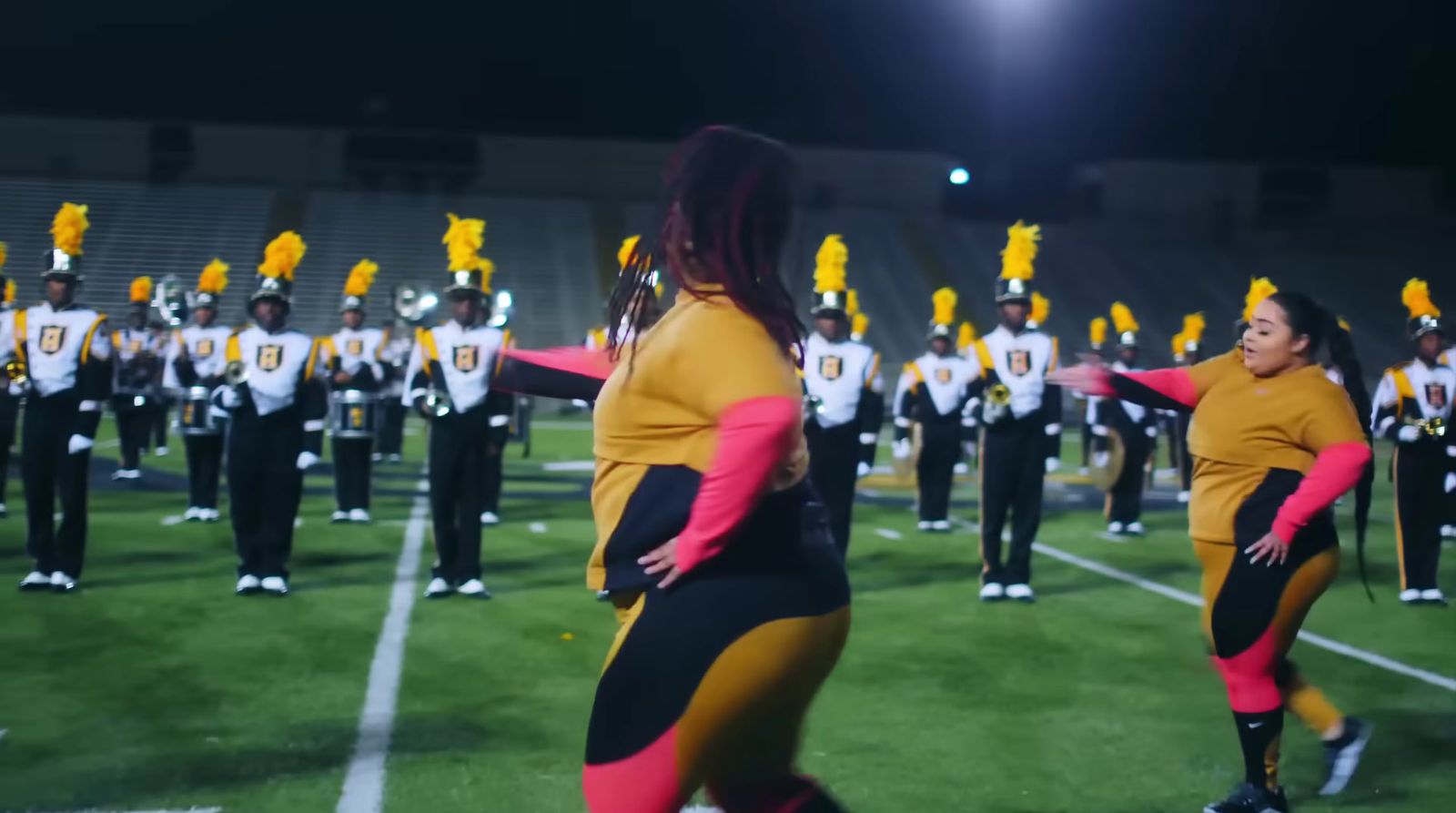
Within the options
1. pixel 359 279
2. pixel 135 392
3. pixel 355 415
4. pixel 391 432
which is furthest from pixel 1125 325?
pixel 135 392

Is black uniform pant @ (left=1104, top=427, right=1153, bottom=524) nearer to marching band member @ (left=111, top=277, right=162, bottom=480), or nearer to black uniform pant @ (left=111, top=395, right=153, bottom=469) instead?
marching band member @ (left=111, top=277, right=162, bottom=480)

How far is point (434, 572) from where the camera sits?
9742mm

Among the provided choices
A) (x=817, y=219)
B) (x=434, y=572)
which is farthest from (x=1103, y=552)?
(x=817, y=219)

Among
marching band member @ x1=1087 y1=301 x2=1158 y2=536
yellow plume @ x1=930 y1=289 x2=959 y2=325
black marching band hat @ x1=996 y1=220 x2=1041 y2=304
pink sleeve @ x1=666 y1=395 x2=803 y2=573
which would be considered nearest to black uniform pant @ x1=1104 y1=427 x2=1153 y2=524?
marching band member @ x1=1087 y1=301 x2=1158 y2=536

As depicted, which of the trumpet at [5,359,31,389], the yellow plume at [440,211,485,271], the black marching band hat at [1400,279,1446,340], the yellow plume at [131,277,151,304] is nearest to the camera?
the trumpet at [5,359,31,389]

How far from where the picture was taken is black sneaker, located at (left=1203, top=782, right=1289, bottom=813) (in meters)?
5.06

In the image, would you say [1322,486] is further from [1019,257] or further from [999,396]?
[1019,257]

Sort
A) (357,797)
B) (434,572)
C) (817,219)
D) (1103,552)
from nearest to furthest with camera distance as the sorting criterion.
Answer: (357,797) < (434,572) < (1103,552) < (817,219)

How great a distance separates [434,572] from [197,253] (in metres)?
31.0

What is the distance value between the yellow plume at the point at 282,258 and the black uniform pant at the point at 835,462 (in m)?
3.62

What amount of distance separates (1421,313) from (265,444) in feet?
25.5

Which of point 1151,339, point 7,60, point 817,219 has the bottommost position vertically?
point 1151,339

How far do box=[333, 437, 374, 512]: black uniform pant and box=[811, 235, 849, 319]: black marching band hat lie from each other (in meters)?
4.70

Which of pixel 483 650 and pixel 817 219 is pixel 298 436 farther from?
pixel 817 219
